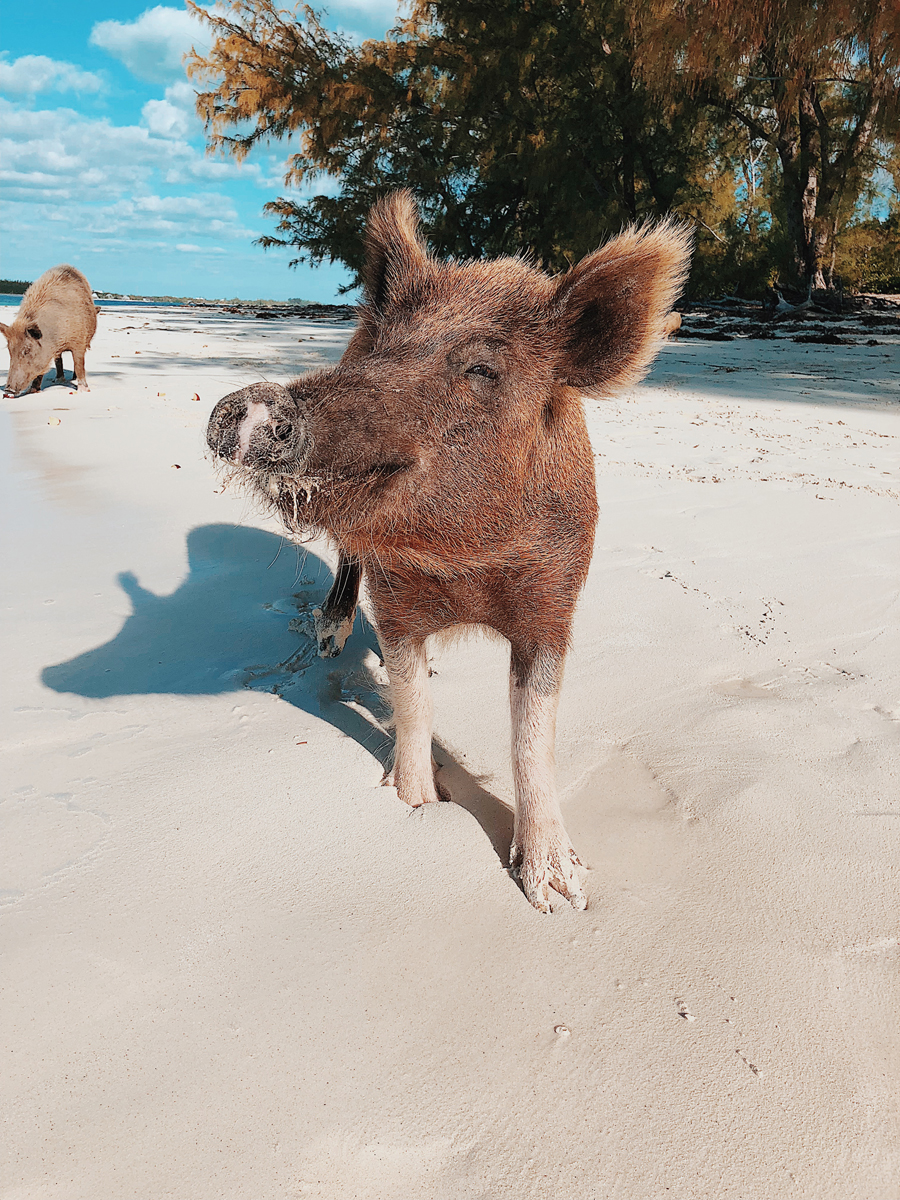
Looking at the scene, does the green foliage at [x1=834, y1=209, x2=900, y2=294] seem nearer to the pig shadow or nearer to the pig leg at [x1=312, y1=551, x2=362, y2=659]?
the pig shadow

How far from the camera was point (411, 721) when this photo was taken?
7.89ft

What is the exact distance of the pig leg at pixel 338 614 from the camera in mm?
3285

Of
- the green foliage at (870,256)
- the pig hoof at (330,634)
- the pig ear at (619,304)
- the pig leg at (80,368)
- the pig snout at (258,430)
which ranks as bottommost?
the pig hoof at (330,634)

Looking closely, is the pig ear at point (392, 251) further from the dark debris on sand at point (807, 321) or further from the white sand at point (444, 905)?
the dark debris on sand at point (807, 321)

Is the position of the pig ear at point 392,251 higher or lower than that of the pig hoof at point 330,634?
higher

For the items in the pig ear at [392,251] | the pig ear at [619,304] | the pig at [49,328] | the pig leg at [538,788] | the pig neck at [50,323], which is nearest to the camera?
the pig ear at [619,304]

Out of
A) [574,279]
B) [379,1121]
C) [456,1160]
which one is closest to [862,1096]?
[456,1160]

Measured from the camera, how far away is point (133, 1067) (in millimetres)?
1536

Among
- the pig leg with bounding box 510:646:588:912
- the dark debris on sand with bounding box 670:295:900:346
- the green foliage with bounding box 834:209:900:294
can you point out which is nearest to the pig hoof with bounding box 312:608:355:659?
the pig leg with bounding box 510:646:588:912

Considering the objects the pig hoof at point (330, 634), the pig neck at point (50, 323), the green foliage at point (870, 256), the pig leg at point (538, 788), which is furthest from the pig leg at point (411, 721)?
the green foliage at point (870, 256)

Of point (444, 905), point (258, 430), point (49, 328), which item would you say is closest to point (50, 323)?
point (49, 328)

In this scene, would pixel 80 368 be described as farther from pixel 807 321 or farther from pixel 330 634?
pixel 807 321

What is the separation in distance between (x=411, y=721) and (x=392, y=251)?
1344 mm

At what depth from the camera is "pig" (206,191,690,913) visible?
1750 mm
